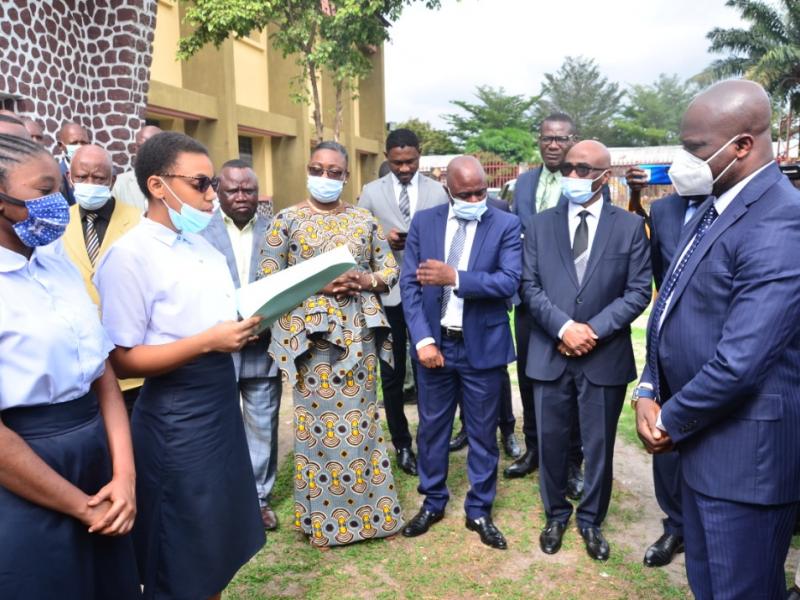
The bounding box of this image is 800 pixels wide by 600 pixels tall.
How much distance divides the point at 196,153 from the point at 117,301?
0.64m

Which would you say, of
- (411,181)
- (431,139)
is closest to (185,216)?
(411,181)

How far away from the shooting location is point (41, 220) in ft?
5.97

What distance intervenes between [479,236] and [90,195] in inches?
90.1

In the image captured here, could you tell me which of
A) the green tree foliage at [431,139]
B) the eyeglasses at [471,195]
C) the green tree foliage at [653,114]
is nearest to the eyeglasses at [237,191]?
the eyeglasses at [471,195]

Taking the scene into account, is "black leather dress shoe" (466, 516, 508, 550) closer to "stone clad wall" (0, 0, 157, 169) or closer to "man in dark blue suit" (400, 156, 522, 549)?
"man in dark blue suit" (400, 156, 522, 549)

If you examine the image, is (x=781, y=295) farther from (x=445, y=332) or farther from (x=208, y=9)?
(x=208, y=9)

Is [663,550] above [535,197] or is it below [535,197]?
below

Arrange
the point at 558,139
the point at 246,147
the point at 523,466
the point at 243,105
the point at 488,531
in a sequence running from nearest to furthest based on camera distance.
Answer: the point at 488,531 → the point at 523,466 → the point at 558,139 → the point at 243,105 → the point at 246,147

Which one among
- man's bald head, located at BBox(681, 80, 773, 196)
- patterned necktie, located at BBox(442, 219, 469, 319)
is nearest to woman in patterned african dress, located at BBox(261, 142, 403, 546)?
patterned necktie, located at BBox(442, 219, 469, 319)

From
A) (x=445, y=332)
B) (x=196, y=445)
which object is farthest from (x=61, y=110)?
(x=196, y=445)

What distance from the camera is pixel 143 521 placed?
245cm

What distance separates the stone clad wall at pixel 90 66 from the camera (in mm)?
6680

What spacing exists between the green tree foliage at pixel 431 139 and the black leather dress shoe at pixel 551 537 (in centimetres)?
3399

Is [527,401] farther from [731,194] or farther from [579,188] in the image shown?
[731,194]
